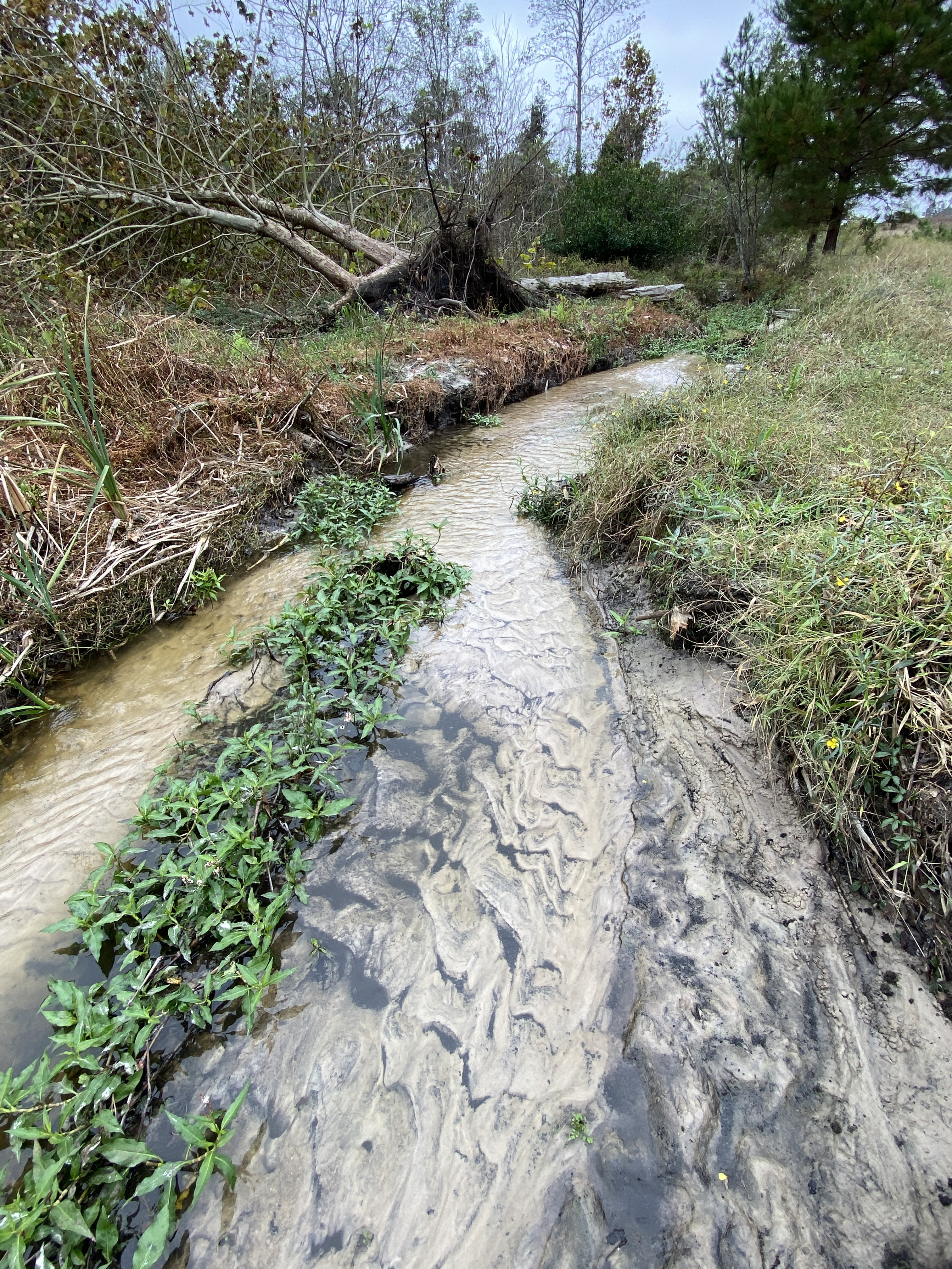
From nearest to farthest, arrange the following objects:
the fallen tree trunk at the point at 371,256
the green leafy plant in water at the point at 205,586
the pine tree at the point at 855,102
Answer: the green leafy plant in water at the point at 205,586
the fallen tree trunk at the point at 371,256
the pine tree at the point at 855,102

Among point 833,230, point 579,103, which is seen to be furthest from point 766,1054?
point 579,103

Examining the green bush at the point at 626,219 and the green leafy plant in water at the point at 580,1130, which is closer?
the green leafy plant in water at the point at 580,1130

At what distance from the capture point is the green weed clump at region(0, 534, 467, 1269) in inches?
44.7

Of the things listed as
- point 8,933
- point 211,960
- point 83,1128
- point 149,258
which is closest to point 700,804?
point 211,960

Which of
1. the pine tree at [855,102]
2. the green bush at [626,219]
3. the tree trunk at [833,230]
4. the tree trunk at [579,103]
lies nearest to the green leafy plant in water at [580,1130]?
the pine tree at [855,102]

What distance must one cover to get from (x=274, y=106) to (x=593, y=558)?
825cm

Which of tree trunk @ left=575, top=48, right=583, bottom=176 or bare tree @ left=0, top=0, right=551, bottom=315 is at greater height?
tree trunk @ left=575, top=48, right=583, bottom=176

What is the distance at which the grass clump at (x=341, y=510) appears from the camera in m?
3.74

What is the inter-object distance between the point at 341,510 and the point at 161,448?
1.26 m

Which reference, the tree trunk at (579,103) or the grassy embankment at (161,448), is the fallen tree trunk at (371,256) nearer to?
the grassy embankment at (161,448)

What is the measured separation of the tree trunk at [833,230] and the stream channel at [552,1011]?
38.4 feet

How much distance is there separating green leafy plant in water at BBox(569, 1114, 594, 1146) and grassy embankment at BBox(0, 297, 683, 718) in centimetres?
260

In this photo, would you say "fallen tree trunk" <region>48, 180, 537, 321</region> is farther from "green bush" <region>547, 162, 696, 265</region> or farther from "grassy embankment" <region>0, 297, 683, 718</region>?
"green bush" <region>547, 162, 696, 265</region>

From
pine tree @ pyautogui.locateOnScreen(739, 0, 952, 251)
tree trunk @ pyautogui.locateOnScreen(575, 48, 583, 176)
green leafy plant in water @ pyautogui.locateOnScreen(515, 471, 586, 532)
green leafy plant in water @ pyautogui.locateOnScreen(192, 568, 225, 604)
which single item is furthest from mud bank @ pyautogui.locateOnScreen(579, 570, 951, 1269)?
tree trunk @ pyautogui.locateOnScreen(575, 48, 583, 176)
